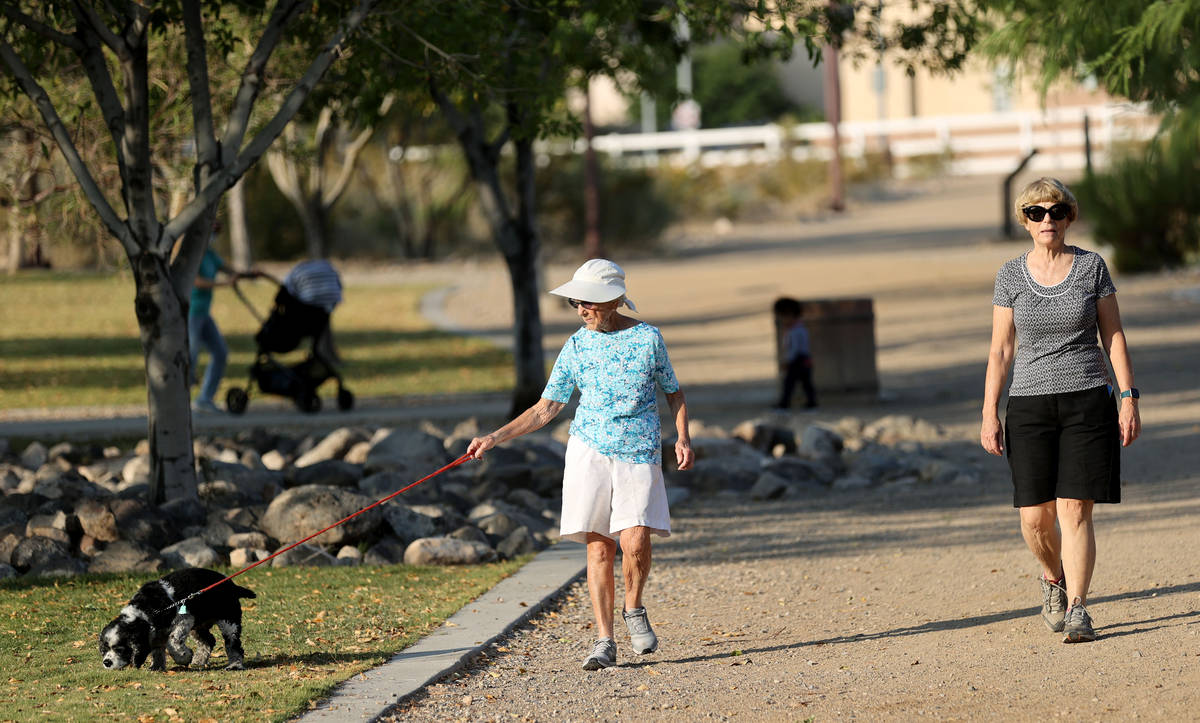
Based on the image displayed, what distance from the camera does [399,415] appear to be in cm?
1460

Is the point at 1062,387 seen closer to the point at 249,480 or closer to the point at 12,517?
the point at 249,480

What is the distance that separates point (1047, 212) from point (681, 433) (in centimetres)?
167

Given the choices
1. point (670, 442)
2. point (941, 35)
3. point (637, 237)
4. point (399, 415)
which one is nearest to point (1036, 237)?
point (670, 442)

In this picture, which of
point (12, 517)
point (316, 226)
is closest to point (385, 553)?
point (12, 517)

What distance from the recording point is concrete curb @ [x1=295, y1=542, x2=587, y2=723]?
5633mm

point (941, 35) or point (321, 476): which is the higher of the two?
point (941, 35)

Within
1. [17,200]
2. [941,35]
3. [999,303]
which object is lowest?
[999,303]

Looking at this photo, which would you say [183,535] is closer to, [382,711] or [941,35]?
[382,711]

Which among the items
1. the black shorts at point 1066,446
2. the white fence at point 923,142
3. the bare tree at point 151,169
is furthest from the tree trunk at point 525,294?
the white fence at point 923,142

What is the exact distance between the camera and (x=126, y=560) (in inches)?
324

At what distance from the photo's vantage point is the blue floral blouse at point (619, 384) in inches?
242

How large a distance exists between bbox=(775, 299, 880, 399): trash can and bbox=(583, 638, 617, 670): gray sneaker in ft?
27.7

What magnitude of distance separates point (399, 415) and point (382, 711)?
30.0 feet

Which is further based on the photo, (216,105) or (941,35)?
(216,105)
